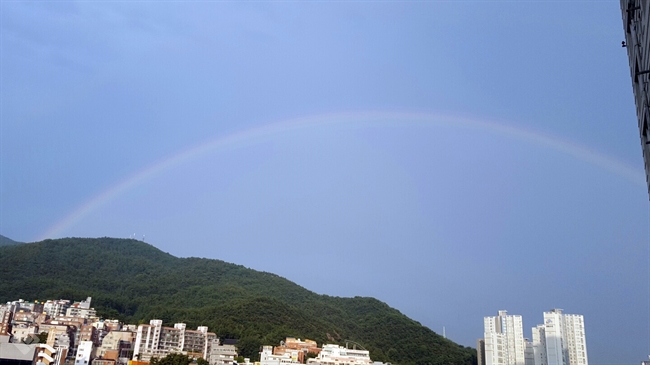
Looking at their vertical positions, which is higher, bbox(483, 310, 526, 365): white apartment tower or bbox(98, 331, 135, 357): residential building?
bbox(483, 310, 526, 365): white apartment tower

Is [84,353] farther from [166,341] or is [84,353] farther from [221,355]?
[221,355]

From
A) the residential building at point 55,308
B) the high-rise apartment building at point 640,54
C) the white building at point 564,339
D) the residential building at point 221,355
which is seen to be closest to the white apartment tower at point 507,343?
the white building at point 564,339

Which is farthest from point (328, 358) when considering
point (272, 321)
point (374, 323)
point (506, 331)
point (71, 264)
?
point (71, 264)

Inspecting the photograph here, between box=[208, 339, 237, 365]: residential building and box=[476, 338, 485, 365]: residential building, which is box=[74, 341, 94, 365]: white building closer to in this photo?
box=[208, 339, 237, 365]: residential building

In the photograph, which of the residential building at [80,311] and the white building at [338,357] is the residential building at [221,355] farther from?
the residential building at [80,311]

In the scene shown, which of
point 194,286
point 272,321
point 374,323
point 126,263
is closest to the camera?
point 272,321

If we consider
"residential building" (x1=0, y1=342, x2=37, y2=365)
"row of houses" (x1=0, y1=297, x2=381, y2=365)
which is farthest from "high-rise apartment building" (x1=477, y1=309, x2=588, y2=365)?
"residential building" (x1=0, y1=342, x2=37, y2=365)

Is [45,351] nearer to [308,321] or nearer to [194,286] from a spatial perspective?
[308,321]
